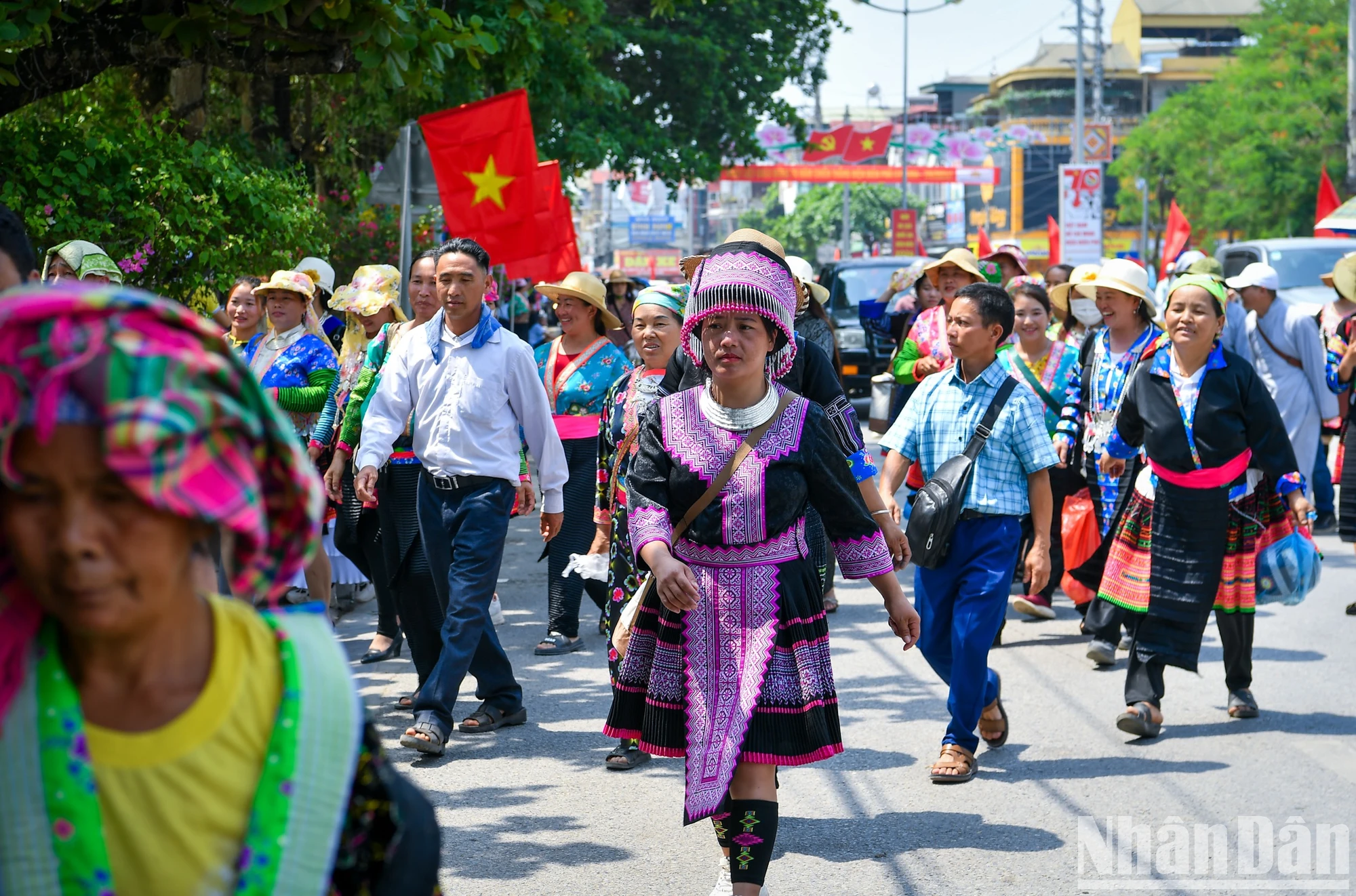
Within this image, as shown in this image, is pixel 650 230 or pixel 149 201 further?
pixel 650 230

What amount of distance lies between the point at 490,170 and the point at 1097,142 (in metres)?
21.6

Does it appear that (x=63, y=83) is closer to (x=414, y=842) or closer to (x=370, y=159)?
(x=414, y=842)

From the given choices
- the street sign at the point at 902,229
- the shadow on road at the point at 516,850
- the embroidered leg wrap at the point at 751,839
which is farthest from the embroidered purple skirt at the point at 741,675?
the street sign at the point at 902,229

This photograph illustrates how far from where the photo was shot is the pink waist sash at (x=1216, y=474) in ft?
20.5

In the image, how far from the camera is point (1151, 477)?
6484 millimetres

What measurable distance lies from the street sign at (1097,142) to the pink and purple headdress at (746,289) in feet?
88.0

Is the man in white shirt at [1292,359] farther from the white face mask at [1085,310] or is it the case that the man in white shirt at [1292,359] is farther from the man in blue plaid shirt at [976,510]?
the man in blue plaid shirt at [976,510]

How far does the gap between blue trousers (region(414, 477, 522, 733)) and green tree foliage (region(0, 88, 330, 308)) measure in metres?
3.09

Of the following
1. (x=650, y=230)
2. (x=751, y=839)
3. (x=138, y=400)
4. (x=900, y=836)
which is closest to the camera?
(x=138, y=400)

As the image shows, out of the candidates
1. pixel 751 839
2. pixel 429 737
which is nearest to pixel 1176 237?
pixel 429 737

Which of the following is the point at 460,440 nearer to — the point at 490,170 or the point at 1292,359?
the point at 490,170

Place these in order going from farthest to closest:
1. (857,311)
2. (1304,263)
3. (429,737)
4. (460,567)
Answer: (857,311)
(1304,263)
(460,567)
(429,737)

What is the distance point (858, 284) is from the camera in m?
21.8

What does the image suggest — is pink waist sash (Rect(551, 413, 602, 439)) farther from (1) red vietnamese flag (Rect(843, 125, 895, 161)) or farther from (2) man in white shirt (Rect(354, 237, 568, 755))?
(1) red vietnamese flag (Rect(843, 125, 895, 161))
